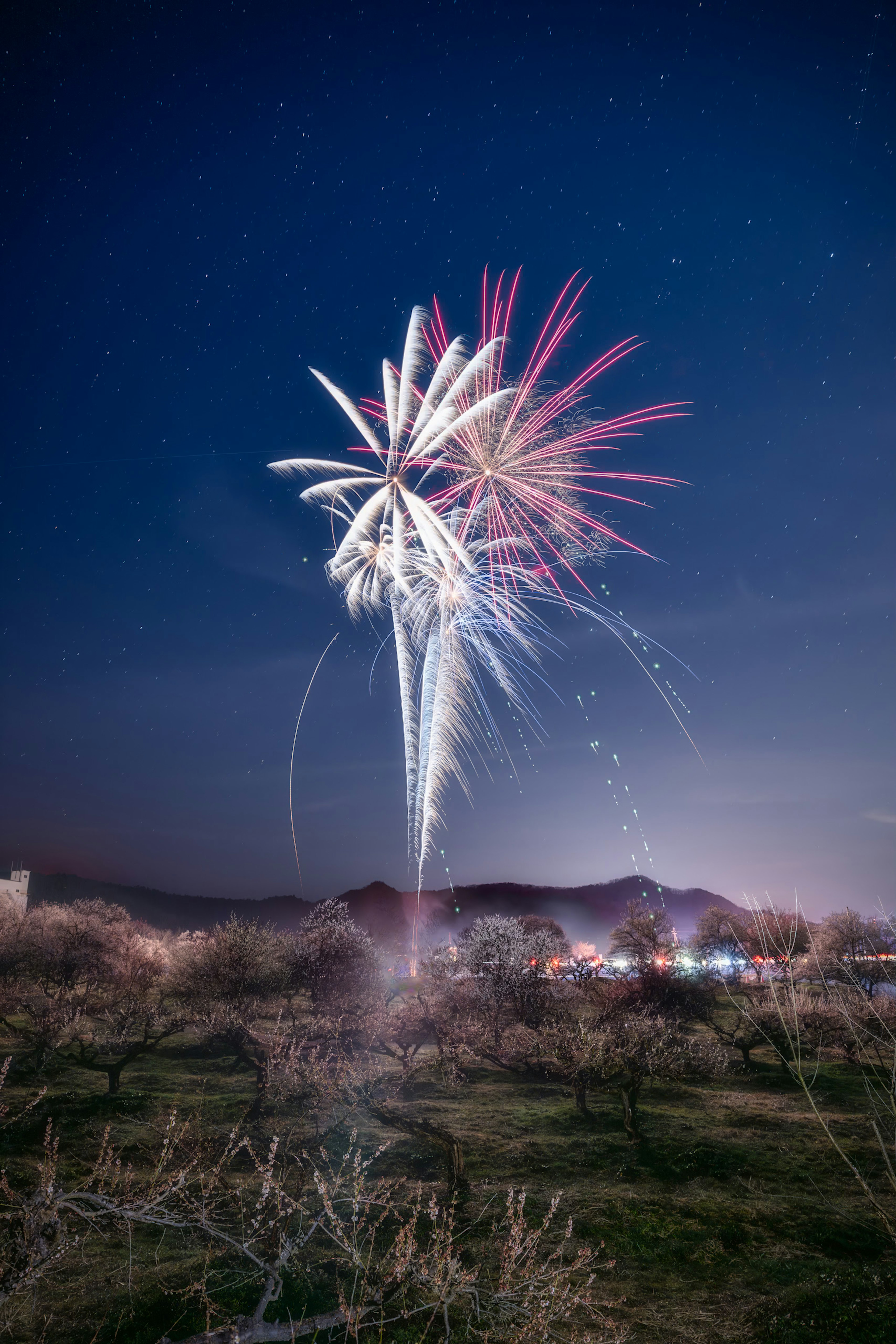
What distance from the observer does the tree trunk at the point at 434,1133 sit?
19.0 meters

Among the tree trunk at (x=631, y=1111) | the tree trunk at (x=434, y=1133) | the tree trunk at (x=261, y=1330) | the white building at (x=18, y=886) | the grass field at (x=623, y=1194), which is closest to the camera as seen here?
the tree trunk at (x=261, y=1330)

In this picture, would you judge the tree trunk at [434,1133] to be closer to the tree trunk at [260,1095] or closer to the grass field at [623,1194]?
the grass field at [623,1194]

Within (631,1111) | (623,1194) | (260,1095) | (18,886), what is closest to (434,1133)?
(623,1194)

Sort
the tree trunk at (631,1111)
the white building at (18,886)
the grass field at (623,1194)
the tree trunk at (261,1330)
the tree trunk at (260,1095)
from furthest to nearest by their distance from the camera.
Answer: the white building at (18,886), the tree trunk at (260,1095), the tree trunk at (631,1111), the grass field at (623,1194), the tree trunk at (261,1330)

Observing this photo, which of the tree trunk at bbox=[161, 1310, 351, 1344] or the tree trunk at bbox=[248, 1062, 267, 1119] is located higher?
the tree trunk at bbox=[161, 1310, 351, 1344]

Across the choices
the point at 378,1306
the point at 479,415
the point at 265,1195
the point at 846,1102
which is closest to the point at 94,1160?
the point at 378,1306

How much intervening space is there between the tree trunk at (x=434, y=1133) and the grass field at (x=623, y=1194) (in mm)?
446

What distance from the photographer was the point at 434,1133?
2148 cm

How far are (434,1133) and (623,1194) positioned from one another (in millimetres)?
6750

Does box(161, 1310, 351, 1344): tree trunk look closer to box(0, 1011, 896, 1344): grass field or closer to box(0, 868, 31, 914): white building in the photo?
box(0, 1011, 896, 1344): grass field

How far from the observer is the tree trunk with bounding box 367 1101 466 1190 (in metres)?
19.0

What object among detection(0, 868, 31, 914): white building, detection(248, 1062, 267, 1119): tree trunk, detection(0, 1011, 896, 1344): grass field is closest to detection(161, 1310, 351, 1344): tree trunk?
detection(0, 1011, 896, 1344): grass field

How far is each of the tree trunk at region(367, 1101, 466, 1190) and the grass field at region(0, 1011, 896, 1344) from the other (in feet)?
1.46

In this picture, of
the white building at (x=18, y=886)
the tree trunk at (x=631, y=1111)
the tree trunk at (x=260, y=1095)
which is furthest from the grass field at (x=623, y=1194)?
the white building at (x=18, y=886)
